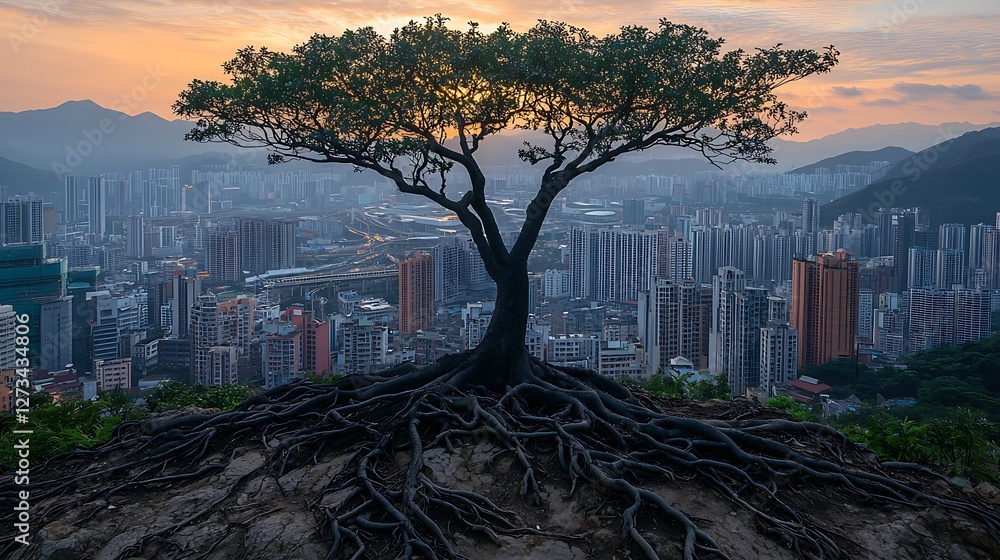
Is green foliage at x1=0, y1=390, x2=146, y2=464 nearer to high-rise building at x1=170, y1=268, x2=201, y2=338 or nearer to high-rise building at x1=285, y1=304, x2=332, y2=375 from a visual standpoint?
high-rise building at x1=285, y1=304, x2=332, y2=375

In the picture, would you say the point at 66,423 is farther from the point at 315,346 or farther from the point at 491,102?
the point at 315,346

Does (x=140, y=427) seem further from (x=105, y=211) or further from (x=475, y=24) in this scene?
(x=105, y=211)

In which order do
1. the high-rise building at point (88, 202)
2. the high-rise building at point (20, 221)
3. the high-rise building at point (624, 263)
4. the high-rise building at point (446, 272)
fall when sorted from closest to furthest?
the high-rise building at point (20, 221) → the high-rise building at point (446, 272) → the high-rise building at point (624, 263) → the high-rise building at point (88, 202)

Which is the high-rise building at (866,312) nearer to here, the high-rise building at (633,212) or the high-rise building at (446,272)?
the high-rise building at (633,212)

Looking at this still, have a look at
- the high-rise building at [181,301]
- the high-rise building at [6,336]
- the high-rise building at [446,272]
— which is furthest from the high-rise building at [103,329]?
the high-rise building at [446,272]

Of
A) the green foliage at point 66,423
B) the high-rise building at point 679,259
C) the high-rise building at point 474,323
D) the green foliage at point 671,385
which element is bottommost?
the high-rise building at point 474,323

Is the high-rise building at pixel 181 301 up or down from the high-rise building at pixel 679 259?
down

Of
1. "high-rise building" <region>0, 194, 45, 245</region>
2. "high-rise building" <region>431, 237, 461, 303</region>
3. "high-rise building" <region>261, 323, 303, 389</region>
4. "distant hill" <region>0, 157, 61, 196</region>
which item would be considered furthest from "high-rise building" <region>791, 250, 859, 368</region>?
"distant hill" <region>0, 157, 61, 196</region>
